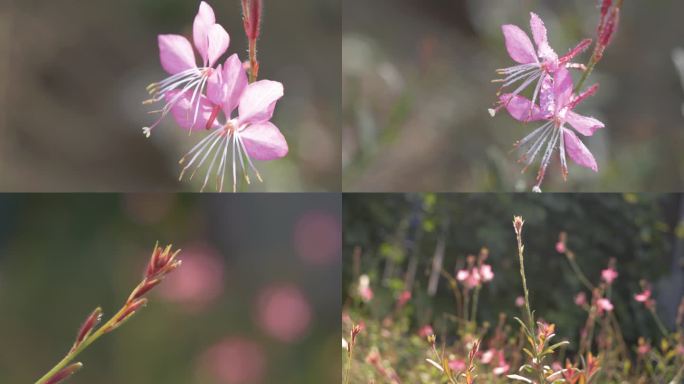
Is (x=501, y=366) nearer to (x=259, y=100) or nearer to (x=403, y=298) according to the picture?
(x=403, y=298)

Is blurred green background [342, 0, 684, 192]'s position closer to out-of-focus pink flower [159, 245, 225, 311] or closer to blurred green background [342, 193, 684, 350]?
blurred green background [342, 193, 684, 350]

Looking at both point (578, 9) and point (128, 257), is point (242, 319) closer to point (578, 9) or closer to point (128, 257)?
point (128, 257)

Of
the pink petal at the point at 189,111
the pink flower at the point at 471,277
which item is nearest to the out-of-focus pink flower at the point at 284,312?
the pink flower at the point at 471,277

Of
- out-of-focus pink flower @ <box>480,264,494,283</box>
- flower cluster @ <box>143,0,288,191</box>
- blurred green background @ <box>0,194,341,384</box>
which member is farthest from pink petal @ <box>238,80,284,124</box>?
blurred green background @ <box>0,194,341,384</box>

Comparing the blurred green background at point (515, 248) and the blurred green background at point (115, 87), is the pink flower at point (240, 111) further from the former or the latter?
the blurred green background at point (115, 87)

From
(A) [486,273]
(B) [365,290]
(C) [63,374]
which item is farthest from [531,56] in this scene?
(B) [365,290]

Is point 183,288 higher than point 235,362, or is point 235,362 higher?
point 183,288
